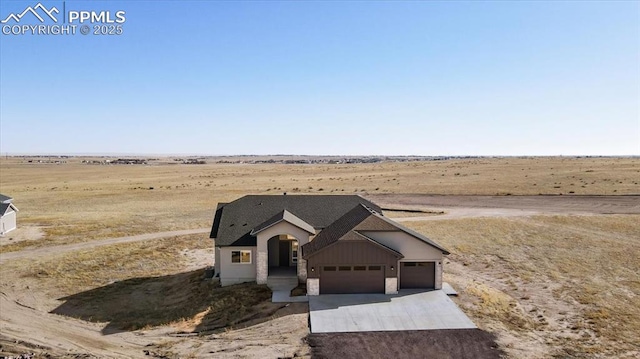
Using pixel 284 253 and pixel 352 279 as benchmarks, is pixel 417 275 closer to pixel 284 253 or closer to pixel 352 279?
pixel 352 279

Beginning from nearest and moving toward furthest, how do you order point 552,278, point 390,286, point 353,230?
point 390,286
point 353,230
point 552,278

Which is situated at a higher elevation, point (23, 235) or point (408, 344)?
point (23, 235)

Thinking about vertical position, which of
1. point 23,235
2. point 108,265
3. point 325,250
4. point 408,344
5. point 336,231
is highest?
point 336,231

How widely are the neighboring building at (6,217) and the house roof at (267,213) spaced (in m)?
29.5

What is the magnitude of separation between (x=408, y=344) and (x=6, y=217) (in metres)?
50.8

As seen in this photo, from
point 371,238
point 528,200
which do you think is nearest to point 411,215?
point 528,200

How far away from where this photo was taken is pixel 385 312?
25406mm

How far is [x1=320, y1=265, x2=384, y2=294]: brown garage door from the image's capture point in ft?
94.1

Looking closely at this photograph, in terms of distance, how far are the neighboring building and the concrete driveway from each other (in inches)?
1669

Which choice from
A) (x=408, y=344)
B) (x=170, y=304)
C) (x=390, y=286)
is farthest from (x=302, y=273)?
(x=408, y=344)

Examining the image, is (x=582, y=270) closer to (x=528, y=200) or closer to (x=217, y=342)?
(x=217, y=342)

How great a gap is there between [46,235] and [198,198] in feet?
104

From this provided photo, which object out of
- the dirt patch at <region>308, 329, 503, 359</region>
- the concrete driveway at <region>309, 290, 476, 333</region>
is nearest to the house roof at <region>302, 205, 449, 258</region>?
the concrete driveway at <region>309, 290, 476, 333</region>

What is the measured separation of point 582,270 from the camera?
34.3m
